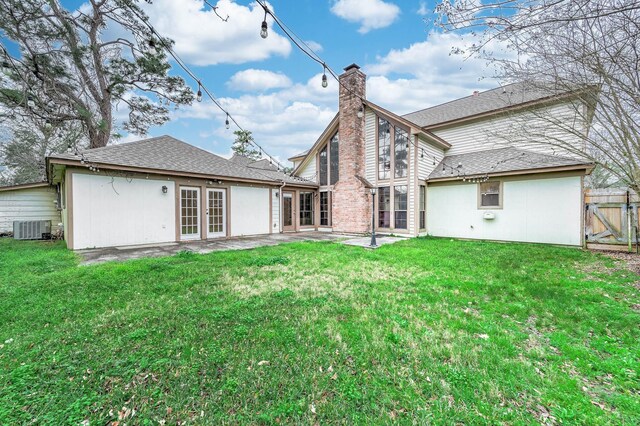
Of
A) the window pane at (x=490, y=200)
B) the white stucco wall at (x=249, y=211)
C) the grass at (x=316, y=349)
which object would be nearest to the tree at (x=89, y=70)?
the white stucco wall at (x=249, y=211)

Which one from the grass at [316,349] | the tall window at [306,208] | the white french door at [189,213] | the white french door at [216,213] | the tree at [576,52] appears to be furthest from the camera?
the tall window at [306,208]

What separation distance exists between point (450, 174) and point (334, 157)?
5.60 m

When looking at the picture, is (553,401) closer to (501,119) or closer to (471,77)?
(471,77)

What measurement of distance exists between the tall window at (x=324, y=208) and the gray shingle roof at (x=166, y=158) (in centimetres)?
322

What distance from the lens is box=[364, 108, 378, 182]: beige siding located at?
41.3 ft

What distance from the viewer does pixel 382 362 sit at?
→ 2432 millimetres

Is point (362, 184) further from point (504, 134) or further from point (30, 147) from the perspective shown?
point (30, 147)

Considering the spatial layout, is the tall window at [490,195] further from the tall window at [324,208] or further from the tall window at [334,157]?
the tall window at [324,208]

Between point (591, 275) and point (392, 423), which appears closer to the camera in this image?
point (392, 423)

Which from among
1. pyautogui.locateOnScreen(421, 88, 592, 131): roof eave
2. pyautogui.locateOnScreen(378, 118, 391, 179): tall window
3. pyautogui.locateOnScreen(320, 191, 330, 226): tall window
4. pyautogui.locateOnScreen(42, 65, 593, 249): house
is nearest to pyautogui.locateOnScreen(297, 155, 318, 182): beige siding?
pyautogui.locateOnScreen(42, 65, 593, 249): house

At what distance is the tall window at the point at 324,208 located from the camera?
1451 centimetres

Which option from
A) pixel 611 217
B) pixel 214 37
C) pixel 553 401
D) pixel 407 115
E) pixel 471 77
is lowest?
pixel 553 401

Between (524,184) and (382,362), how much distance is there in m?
10.3

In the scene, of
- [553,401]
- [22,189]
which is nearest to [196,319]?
[553,401]
